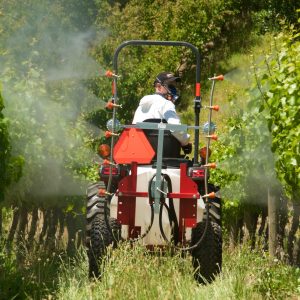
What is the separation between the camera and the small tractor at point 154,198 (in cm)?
884

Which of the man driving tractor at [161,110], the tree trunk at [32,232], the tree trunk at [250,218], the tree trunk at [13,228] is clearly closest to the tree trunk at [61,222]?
the tree trunk at [32,232]

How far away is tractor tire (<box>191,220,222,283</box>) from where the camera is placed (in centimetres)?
924

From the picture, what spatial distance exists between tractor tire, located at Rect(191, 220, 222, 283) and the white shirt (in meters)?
0.92

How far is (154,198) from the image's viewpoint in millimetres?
8805

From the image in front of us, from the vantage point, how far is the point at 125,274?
778 cm

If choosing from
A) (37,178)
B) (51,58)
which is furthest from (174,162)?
(51,58)

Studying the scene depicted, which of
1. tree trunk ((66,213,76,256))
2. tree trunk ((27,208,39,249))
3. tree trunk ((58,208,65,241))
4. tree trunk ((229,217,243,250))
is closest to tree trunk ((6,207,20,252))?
tree trunk ((27,208,39,249))

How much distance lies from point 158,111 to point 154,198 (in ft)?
3.38

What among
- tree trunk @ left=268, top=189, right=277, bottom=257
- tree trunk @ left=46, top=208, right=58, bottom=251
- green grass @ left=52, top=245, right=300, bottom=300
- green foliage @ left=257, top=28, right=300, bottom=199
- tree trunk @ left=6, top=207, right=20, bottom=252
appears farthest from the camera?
tree trunk @ left=46, top=208, right=58, bottom=251

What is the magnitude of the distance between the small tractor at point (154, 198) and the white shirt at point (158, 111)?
8cm

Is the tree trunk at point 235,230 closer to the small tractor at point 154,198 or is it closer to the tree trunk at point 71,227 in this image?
the tree trunk at point 71,227

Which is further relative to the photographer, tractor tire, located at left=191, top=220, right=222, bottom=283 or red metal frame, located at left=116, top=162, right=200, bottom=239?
tractor tire, located at left=191, top=220, right=222, bottom=283

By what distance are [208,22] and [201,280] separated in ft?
64.9

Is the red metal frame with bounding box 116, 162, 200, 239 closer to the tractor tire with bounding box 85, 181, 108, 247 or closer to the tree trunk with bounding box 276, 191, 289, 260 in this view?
the tractor tire with bounding box 85, 181, 108, 247
